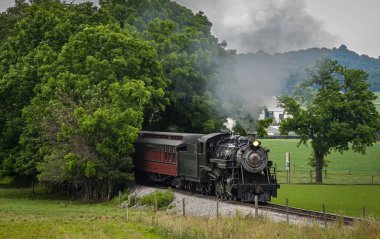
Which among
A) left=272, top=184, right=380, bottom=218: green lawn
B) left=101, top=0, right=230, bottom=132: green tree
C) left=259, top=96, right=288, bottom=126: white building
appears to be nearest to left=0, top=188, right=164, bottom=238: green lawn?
left=272, top=184, right=380, bottom=218: green lawn

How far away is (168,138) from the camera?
45688mm

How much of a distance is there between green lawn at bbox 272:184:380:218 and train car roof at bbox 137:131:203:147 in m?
6.49

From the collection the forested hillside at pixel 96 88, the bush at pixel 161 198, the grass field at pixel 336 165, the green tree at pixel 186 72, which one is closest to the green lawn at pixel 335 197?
the bush at pixel 161 198

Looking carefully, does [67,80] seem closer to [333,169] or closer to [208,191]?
[208,191]

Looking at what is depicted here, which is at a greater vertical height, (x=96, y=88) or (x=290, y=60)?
A: (x=290, y=60)

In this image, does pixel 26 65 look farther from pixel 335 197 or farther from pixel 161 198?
pixel 335 197

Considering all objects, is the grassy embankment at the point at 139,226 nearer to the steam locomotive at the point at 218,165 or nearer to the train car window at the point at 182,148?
the steam locomotive at the point at 218,165

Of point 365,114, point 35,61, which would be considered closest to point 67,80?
point 35,61

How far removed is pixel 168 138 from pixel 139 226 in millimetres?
14651

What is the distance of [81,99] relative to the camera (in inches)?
1984

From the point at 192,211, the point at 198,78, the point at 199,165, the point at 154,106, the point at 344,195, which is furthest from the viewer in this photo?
the point at 198,78

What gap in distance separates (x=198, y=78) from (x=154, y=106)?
6.35 m

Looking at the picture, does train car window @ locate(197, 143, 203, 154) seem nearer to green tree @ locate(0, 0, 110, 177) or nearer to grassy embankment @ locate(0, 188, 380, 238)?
grassy embankment @ locate(0, 188, 380, 238)

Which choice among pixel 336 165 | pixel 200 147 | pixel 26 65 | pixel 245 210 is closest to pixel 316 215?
pixel 245 210
